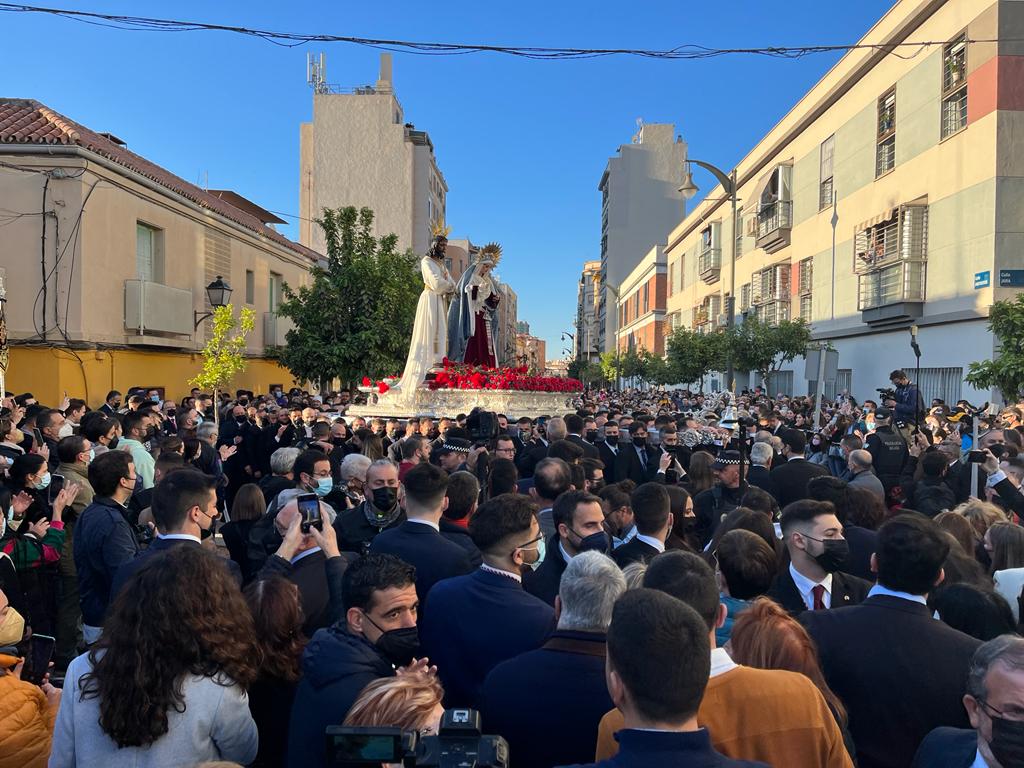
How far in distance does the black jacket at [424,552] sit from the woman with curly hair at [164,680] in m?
1.41

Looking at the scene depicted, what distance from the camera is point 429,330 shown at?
718 inches

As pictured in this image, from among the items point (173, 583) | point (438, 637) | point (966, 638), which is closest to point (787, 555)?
point (966, 638)

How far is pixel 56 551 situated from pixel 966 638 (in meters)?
5.41

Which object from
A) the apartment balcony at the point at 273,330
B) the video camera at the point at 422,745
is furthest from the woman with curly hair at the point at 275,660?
the apartment balcony at the point at 273,330

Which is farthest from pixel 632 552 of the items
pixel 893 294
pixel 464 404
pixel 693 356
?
pixel 693 356

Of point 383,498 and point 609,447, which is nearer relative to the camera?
point 383,498

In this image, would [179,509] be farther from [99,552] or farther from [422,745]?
[422,745]

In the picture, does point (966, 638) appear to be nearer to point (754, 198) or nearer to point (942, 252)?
point (942, 252)

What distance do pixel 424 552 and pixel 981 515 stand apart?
3.49 metres

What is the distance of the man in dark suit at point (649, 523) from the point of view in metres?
4.54

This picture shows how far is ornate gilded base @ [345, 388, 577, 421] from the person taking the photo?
16469 millimetres

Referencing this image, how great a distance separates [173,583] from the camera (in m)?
2.72

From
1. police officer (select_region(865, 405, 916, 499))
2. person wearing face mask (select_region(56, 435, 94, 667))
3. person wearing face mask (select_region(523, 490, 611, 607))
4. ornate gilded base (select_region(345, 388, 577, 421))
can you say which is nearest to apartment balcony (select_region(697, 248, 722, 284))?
ornate gilded base (select_region(345, 388, 577, 421))

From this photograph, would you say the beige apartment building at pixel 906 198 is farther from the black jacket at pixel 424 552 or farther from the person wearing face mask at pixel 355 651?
the person wearing face mask at pixel 355 651
